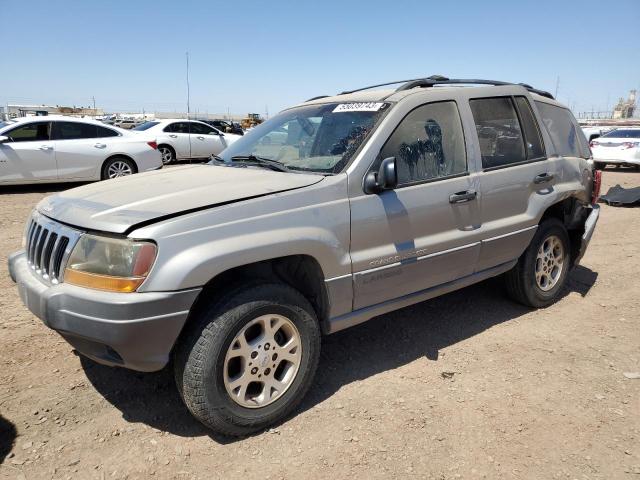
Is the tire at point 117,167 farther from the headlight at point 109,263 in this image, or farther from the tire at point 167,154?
the headlight at point 109,263

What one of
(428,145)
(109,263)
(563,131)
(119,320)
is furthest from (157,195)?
(563,131)

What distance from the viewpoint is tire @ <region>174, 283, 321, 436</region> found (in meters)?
2.50

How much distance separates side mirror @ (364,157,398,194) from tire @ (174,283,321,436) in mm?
788

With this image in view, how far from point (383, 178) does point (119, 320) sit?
1.65 meters

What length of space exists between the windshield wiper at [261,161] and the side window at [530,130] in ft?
7.07

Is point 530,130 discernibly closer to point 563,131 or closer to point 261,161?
point 563,131

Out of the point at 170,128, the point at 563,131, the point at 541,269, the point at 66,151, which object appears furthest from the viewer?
the point at 170,128

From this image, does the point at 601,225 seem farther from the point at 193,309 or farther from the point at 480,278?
the point at 193,309

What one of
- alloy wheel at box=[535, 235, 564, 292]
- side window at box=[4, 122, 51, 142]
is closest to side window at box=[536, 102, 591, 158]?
alloy wheel at box=[535, 235, 564, 292]

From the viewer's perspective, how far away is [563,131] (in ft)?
15.0

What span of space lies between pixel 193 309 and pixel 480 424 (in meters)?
1.78

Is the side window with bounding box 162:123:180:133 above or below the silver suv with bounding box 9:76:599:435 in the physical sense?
above

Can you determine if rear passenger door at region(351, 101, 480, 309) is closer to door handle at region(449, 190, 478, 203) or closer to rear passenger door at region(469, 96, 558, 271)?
door handle at region(449, 190, 478, 203)

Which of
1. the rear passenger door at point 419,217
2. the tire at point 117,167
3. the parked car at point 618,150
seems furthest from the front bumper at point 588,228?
the parked car at point 618,150
